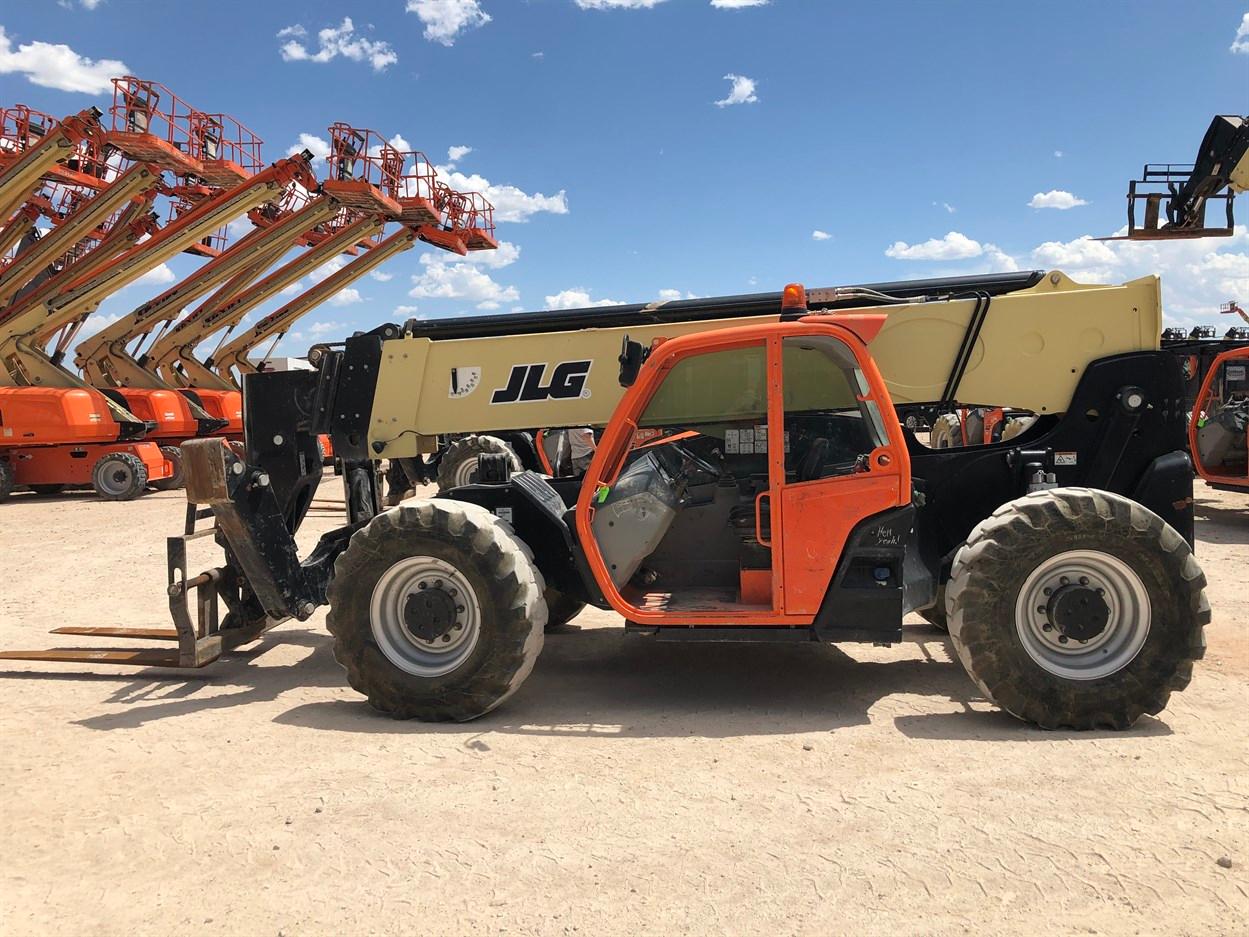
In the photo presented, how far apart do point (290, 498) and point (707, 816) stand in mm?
4030

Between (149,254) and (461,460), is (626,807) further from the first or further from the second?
(149,254)

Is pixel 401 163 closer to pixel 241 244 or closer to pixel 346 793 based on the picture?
pixel 241 244

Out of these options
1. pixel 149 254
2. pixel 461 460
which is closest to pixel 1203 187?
pixel 461 460

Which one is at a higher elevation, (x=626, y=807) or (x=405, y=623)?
(x=405, y=623)

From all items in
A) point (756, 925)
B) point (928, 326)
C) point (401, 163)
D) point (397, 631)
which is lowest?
point (756, 925)

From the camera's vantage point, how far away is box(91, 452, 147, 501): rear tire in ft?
57.7

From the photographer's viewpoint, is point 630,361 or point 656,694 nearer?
point 630,361

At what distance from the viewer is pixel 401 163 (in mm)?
24391

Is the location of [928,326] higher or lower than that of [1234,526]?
higher

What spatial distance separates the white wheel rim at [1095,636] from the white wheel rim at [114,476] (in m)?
17.2

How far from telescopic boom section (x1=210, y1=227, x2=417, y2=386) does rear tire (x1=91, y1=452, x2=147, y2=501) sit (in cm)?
912

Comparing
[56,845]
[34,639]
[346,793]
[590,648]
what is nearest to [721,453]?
[590,648]

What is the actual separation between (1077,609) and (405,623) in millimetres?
3652

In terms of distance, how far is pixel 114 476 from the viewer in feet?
58.0
